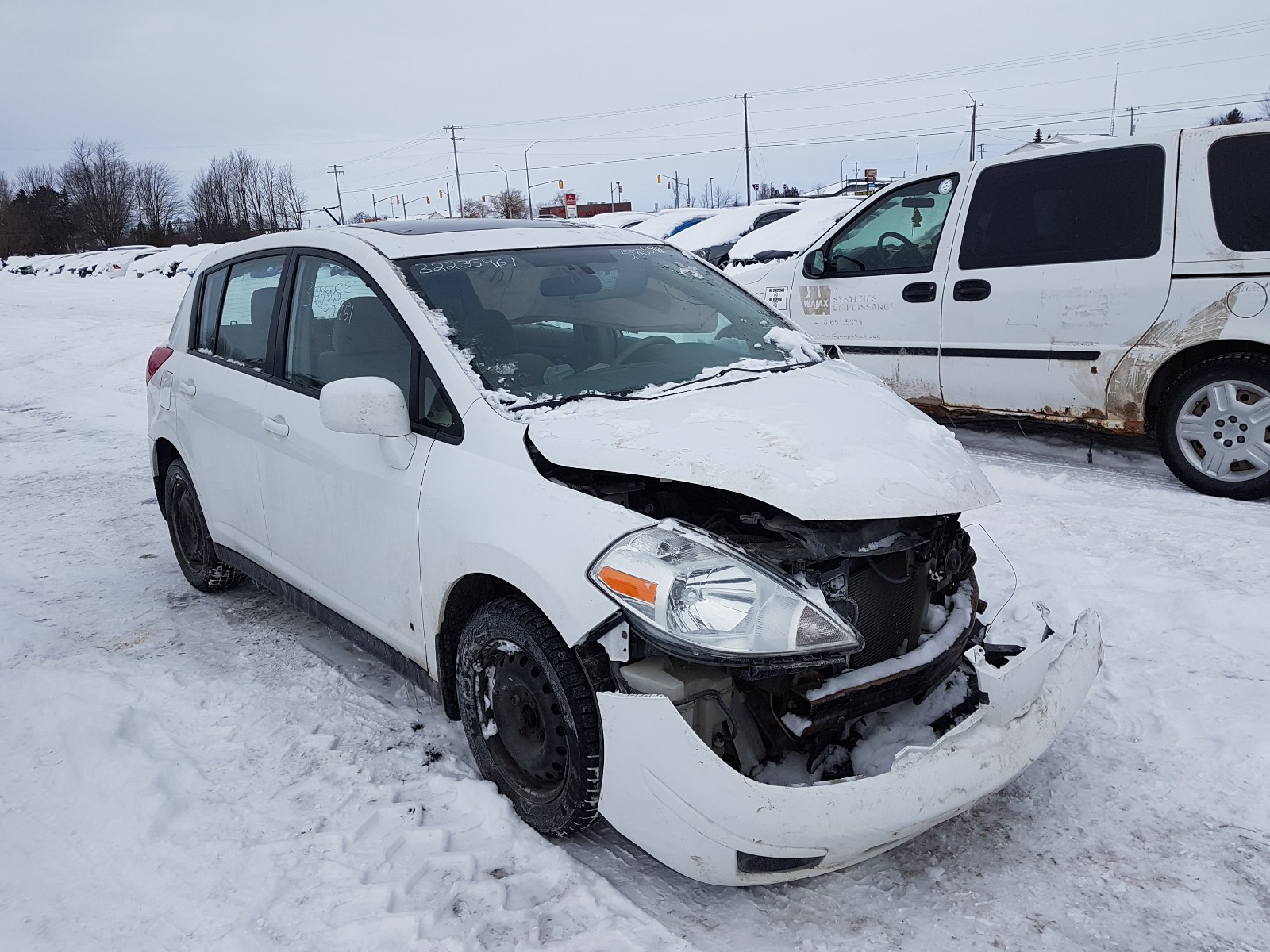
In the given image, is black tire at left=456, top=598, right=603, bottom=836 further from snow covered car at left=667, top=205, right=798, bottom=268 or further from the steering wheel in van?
snow covered car at left=667, top=205, right=798, bottom=268

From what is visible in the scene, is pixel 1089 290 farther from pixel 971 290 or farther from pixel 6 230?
pixel 6 230

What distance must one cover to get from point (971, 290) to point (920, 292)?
0.37m

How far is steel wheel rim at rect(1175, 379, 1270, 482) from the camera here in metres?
5.01

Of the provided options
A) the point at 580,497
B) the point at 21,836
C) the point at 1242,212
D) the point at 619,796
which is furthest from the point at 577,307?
the point at 1242,212

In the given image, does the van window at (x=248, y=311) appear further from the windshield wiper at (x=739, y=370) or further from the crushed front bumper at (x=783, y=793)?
the crushed front bumper at (x=783, y=793)

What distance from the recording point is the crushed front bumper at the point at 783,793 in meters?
2.12

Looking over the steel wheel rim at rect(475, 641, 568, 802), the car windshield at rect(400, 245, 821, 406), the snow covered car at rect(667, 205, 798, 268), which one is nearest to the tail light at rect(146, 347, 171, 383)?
the car windshield at rect(400, 245, 821, 406)

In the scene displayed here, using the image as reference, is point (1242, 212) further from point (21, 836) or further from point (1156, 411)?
point (21, 836)

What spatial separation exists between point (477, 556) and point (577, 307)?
45.3 inches

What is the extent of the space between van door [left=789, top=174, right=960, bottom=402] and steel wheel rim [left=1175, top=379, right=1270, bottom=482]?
1551mm

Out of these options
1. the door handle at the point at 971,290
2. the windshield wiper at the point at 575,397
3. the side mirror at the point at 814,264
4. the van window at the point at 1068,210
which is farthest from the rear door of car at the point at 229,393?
the van window at the point at 1068,210

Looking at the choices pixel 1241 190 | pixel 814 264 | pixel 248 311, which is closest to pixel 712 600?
pixel 248 311

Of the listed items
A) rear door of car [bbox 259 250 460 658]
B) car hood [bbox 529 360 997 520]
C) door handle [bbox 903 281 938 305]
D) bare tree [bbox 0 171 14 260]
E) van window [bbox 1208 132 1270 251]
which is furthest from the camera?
bare tree [bbox 0 171 14 260]

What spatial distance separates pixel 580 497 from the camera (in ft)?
8.14
